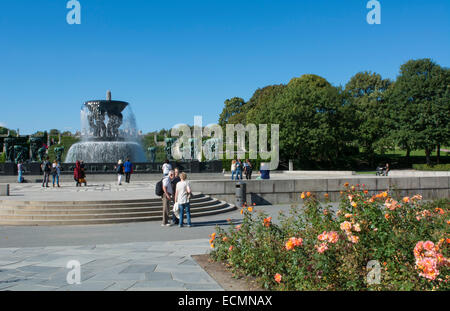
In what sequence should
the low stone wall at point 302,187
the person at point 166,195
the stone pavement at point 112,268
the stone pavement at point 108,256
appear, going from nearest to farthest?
the stone pavement at point 112,268 → the stone pavement at point 108,256 → the person at point 166,195 → the low stone wall at point 302,187

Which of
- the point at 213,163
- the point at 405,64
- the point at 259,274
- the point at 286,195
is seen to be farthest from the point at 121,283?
the point at 405,64

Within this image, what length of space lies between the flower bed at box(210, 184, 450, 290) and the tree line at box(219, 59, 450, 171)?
38.1 m

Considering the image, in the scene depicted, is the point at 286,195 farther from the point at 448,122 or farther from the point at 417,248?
the point at 448,122

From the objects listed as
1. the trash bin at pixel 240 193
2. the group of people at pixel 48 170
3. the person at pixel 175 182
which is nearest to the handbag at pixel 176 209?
the person at pixel 175 182

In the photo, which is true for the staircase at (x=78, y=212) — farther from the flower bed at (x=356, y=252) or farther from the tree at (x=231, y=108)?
the tree at (x=231, y=108)

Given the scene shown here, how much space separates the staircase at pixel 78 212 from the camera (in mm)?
12430

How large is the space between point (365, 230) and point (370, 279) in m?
1.01

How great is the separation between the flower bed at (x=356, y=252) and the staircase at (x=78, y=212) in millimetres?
6827

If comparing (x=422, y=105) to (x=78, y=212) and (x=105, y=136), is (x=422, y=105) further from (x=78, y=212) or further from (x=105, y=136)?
(x=78, y=212)

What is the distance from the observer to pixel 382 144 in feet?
160

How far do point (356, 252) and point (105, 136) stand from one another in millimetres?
37813

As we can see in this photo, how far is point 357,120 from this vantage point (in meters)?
50.8

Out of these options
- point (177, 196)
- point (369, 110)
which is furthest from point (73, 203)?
point (369, 110)

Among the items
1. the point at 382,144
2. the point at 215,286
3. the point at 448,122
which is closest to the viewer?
the point at 215,286
